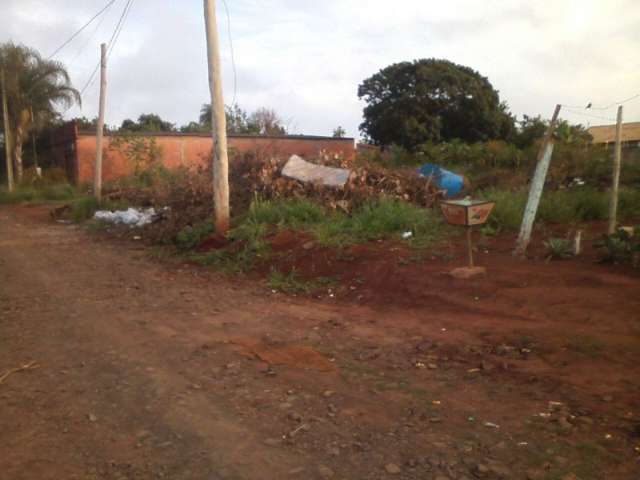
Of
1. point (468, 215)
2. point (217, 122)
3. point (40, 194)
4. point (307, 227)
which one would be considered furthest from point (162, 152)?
point (468, 215)

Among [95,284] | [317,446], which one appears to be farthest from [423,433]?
[95,284]

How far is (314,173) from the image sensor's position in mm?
12039

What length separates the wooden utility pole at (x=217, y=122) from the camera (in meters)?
10.0

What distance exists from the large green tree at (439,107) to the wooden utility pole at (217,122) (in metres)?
22.2

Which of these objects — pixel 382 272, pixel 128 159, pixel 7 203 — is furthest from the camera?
pixel 128 159

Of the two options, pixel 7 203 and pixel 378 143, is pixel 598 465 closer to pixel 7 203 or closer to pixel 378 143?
pixel 7 203

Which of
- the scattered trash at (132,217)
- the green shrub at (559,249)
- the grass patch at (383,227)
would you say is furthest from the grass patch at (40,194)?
the green shrub at (559,249)

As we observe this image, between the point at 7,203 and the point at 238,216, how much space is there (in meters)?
16.6

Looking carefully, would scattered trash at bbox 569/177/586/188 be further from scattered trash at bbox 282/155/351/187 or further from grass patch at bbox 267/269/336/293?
grass patch at bbox 267/269/336/293

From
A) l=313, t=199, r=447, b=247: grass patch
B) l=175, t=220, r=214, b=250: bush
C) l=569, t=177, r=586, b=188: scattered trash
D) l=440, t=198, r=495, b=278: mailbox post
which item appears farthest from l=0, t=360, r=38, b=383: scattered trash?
l=569, t=177, r=586, b=188: scattered trash

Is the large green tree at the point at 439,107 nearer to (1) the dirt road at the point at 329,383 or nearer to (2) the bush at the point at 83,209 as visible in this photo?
(2) the bush at the point at 83,209

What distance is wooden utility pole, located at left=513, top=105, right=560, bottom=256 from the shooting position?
738cm

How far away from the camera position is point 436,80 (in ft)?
105

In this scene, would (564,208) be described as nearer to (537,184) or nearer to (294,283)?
(537,184)
